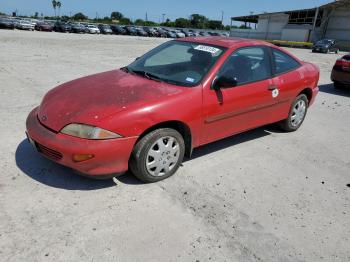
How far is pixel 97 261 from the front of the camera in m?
2.54

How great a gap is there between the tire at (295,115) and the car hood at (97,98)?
2.49m

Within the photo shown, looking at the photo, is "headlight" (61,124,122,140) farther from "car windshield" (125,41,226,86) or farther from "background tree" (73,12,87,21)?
"background tree" (73,12,87,21)

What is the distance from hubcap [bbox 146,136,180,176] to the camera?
358 centimetres

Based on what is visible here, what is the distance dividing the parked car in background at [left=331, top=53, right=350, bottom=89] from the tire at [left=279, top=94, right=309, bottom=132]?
4.68m

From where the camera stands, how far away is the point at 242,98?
4324 mm

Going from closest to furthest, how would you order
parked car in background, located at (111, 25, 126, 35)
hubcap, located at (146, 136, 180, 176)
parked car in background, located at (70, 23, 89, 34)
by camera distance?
hubcap, located at (146, 136, 180, 176)
parked car in background, located at (70, 23, 89, 34)
parked car in background, located at (111, 25, 126, 35)

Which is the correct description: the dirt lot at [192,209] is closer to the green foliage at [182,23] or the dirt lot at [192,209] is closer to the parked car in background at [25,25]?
the parked car in background at [25,25]

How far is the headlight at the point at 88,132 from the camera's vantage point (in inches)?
125

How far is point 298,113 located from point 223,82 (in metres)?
2.34

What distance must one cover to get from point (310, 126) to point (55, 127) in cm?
466

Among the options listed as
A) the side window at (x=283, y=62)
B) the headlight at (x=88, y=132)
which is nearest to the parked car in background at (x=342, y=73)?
the side window at (x=283, y=62)

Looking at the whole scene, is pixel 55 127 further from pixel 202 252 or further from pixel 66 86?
pixel 202 252

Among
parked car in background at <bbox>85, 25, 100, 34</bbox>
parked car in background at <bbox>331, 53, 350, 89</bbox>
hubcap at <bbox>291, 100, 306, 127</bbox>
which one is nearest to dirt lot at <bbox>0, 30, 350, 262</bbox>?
hubcap at <bbox>291, 100, 306, 127</bbox>

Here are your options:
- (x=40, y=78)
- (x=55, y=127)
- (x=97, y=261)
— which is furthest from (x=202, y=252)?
(x=40, y=78)
